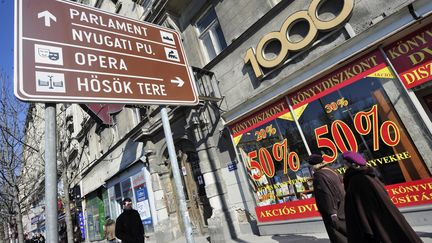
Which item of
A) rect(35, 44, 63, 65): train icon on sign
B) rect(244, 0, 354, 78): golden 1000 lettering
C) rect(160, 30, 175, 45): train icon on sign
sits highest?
rect(244, 0, 354, 78): golden 1000 lettering

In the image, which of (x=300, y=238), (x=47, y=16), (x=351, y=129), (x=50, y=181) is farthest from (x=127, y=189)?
(x=50, y=181)

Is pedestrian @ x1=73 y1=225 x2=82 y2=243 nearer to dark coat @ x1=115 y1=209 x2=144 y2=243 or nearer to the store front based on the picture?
dark coat @ x1=115 y1=209 x2=144 y2=243

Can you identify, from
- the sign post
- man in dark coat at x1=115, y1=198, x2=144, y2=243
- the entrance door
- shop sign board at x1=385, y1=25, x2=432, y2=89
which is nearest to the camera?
the sign post

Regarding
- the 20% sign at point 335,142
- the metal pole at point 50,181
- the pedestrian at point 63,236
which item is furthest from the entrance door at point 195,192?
the pedestrian at point 63,236

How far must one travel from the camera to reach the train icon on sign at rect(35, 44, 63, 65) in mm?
2684

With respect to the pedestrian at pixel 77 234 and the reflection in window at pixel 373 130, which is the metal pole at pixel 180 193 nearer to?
the reflection in window at pixel 373 130

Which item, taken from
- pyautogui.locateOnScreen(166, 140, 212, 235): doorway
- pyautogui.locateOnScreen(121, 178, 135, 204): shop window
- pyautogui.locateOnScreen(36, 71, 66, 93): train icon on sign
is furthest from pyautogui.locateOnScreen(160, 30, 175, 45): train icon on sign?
pyautogui.locateOnScreen(121, 178, 135, 204): shop window

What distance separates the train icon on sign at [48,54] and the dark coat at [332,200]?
4.01 metres

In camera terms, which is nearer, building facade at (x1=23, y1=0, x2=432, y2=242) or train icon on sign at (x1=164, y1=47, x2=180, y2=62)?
train icon on sign at (x1=164, y1=47, x2=180, y2=62)

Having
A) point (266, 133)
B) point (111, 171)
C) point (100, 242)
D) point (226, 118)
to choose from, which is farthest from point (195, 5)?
point (100, 242)

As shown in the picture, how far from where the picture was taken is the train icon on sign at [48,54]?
106 inches

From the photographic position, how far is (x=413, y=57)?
5.26 metres

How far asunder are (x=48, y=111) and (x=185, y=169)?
8.94 metres

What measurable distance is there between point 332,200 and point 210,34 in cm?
790
